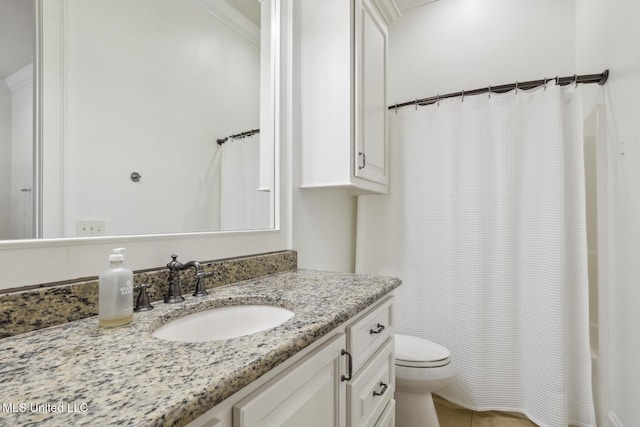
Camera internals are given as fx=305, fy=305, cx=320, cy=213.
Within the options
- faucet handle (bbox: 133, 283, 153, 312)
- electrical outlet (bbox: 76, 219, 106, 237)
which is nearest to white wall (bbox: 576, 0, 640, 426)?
faucet handle (bbox: 133, 283, 153, 312)

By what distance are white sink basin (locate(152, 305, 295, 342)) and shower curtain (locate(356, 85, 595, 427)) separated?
116 cm

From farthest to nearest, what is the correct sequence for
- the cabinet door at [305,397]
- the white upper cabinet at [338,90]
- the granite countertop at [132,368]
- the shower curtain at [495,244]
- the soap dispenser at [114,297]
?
1. the shower curtain at [495,244]
2. the white upper cabinet at [338,90]
3. the soap dispenser at [114,297]
4. the cabinet door at [305,397]
5. the granite countertop at [132,368]

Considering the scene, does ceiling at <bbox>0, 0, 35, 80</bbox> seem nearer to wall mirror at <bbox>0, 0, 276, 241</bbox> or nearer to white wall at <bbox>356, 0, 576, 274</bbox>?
wall mirror at <bbox>0, 0, 276, 241</bbox>

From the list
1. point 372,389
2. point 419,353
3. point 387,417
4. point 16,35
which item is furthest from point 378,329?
point 16,35

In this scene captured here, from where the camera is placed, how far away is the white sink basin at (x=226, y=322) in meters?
0.77

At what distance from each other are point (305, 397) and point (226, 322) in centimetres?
33

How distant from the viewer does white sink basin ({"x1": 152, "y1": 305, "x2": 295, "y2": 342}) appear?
2.54ft

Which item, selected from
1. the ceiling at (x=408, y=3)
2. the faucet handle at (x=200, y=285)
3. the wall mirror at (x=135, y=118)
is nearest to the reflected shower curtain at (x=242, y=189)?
the wall mirror at (x=135, y=118)

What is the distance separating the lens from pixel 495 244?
167 centimetres

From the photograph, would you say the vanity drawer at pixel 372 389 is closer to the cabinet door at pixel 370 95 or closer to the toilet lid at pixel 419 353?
the toilet lid at pixel 419 353

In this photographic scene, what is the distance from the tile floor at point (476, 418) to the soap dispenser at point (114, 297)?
1713mm

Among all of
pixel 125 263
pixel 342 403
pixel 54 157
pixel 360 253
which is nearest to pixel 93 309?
pixel 125 263

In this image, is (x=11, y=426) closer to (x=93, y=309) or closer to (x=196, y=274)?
(x=93, y=309)

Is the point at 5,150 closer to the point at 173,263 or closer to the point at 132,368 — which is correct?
the point at 173,263
